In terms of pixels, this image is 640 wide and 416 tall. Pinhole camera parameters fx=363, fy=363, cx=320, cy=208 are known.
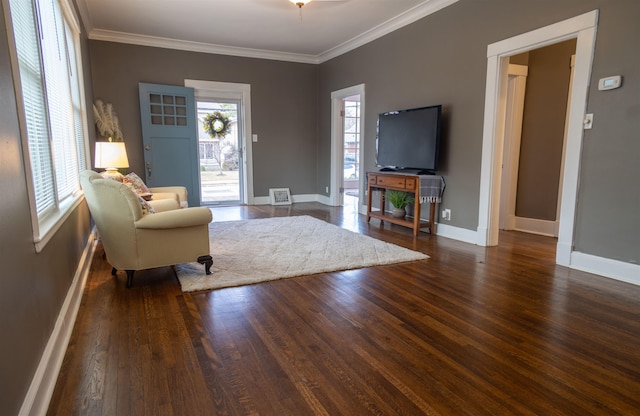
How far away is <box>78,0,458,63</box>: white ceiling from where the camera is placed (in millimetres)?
4570

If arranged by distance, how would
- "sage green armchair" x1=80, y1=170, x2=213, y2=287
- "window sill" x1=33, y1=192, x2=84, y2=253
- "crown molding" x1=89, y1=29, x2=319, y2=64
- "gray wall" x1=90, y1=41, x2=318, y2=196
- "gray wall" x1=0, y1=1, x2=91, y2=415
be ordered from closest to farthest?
1. "gray wall" x1=0, y1=1, x2=91, y2=415
2. "window sill" x1=33, y1=192, x2=84, y2=253
3. "sage green armchair" x1=80, y1=170, x2=213, y2=287
4. "crown molding" x1=89, y1=29, x2=319, y2=64
5. "gray wall" x1=90, y1=41, x2=318, y2=196

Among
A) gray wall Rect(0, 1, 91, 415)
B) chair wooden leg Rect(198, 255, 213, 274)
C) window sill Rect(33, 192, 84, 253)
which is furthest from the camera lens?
chair wooden leg Rect(198, 255, 213, 274)

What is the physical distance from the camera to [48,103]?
8.30ft

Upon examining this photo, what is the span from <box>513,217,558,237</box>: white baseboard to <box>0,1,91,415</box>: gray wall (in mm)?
5187

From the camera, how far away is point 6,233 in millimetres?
1296

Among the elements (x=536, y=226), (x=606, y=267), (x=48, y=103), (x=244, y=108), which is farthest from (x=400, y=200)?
(x=48, y=103)

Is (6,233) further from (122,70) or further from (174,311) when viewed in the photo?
(122,70)

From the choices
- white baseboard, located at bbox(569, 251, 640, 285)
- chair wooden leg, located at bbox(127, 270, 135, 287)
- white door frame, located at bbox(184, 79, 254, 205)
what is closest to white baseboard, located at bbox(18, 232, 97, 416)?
chair wooden leg, located at bbox(127, 270, 135, 287)

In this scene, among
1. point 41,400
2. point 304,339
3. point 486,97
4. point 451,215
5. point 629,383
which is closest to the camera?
point 41,400

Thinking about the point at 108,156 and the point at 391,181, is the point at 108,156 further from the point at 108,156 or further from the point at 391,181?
the point at 391,181

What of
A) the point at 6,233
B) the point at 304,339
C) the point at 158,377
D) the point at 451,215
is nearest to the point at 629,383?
the point at 304,339

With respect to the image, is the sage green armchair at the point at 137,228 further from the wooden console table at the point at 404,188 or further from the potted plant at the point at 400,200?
the potted plant at the point at 400,200

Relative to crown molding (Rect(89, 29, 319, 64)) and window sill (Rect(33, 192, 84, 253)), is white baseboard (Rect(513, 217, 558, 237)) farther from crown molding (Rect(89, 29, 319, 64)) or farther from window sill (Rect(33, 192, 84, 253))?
window sill (Rect(33, 192, 84, 253))

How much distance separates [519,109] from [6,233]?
5398mm
